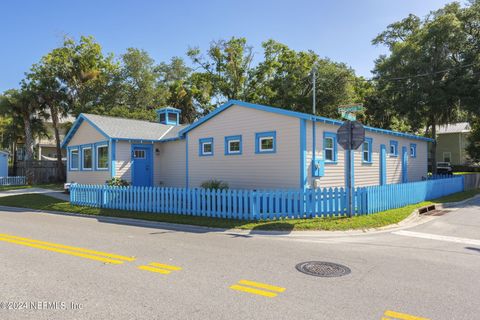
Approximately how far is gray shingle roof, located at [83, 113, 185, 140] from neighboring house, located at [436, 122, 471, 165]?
43226 millimetres

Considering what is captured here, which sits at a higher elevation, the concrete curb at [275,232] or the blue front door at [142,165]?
the blue front door at [142,165]

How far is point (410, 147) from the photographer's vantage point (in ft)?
73.0

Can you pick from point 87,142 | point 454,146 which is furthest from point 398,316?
point 454,146

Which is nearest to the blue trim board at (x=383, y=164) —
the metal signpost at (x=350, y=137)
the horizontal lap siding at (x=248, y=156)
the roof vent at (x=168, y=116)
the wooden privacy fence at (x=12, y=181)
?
the horizontal lap siding at (x=248, y=156)

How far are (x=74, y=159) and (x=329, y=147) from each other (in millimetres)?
17102

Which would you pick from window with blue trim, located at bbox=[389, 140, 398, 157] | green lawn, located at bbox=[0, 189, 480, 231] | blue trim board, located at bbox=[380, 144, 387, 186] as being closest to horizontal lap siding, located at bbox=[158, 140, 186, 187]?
green lawn, located at bbox=[0, 189, 480, 231]

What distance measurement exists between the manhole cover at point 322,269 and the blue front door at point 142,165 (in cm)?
1485

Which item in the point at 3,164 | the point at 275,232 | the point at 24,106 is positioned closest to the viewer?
the point at 275,232

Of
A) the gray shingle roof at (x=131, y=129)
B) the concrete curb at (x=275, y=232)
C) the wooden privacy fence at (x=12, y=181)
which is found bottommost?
the concrete curb at (x=275, y=232)

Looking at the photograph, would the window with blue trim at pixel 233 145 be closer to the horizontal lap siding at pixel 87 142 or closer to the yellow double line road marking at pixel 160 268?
the horizontal lap siding at pixel 87 142

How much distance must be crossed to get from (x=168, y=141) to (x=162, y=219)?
878 centimetres

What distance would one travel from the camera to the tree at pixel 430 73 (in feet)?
87.6

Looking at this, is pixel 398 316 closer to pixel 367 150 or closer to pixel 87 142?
pixel 367 150

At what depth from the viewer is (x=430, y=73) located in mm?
27469
